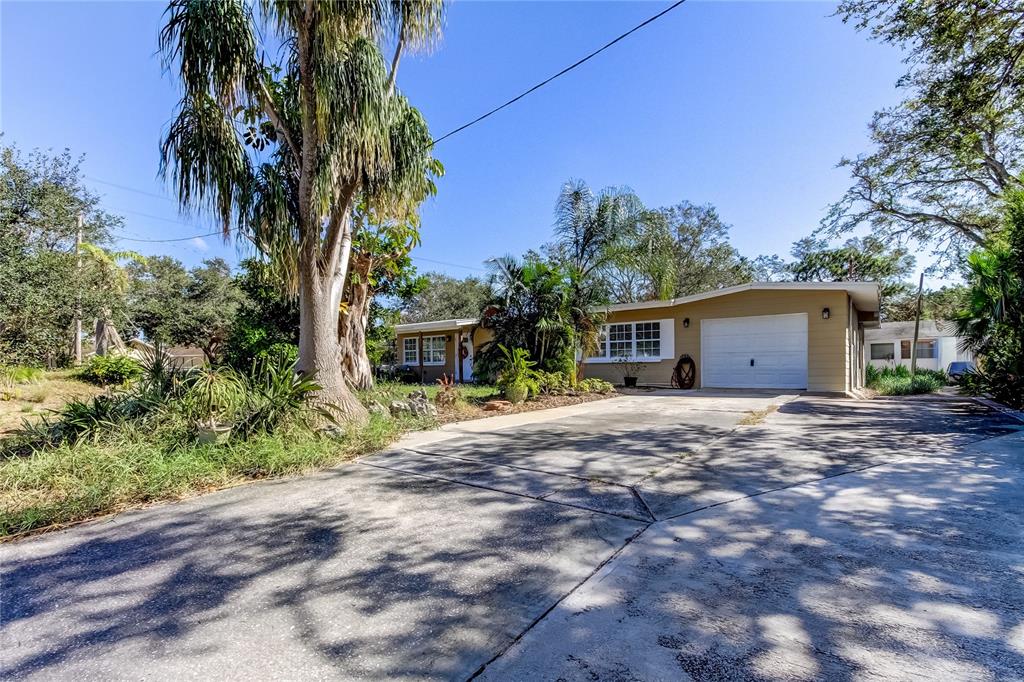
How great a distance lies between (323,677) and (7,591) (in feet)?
6.89

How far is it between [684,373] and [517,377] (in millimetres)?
6473

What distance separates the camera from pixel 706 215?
25.9 m

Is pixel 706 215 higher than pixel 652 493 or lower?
higher

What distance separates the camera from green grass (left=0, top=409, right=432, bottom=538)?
142 inches

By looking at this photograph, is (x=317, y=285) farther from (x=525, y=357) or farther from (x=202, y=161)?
(x=525, y=357)

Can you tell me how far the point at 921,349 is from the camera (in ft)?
89.9

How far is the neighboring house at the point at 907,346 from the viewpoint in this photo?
1046 inches

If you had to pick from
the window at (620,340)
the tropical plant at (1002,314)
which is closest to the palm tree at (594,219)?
the window at (620,340)

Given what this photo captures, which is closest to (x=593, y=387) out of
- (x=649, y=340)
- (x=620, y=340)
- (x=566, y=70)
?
(x=649, y=340)

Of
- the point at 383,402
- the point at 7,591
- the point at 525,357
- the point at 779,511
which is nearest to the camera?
the point at 7,591

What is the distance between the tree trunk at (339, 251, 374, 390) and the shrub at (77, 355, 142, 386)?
5.89m

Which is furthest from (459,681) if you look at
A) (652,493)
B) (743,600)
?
(652,493)

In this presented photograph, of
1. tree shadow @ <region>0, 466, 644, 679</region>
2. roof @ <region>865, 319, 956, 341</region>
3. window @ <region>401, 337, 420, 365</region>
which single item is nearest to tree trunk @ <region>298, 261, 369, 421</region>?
tree shadow @ <region>0, 466, 644, 679</region>

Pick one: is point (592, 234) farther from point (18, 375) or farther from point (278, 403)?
point (18, 375)
